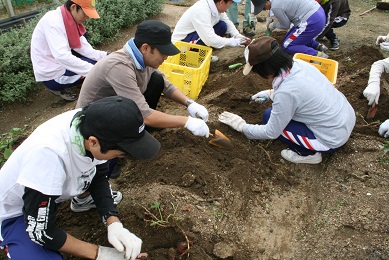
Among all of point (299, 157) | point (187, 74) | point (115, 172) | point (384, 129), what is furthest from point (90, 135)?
point (384, 129)

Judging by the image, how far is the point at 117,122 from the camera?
1.54 meters

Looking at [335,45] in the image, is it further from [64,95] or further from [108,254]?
[108,254]

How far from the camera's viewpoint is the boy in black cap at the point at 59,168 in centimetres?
158

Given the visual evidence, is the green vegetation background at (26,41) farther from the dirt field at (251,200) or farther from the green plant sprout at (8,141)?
the dirt field at (251,200)

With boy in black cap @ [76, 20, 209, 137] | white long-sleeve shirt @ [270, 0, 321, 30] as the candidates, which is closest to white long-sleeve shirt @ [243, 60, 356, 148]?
boy in black cap @ [76, 20, 209, 137]

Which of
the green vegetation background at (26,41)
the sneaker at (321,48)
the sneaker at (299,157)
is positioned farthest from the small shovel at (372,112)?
the green vegetation background at (26,41)

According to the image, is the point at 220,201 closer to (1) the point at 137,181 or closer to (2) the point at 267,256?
(2) the point at 267,256

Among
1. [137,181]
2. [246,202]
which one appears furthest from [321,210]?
[137,181]

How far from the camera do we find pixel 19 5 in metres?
6.97

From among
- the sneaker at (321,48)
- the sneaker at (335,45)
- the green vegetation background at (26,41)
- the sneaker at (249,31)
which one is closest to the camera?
the green vegetation background at (26,41)

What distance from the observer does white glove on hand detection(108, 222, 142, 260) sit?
2.01 metres

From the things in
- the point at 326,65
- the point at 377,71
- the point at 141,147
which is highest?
the point at 141,147

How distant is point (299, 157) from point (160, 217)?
4.74 ft

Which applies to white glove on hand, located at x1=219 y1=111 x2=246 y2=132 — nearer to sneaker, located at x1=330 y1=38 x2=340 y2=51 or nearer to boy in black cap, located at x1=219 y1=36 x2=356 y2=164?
boy in black cap, located at x1=219 y1=36 x2=356 y2=164
